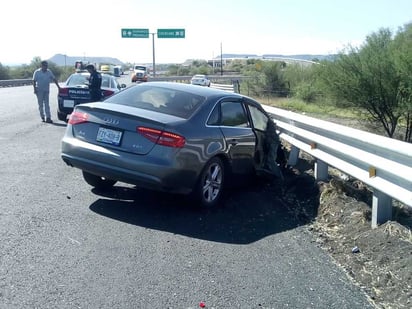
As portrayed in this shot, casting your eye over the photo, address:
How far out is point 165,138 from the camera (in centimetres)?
630

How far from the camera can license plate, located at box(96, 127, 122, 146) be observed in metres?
6.54

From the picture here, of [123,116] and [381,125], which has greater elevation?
[123,116]

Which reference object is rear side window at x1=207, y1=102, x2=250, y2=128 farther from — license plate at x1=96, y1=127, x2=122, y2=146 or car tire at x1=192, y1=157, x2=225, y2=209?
license plate at x1=96, y1=127, x2=122, y2=146

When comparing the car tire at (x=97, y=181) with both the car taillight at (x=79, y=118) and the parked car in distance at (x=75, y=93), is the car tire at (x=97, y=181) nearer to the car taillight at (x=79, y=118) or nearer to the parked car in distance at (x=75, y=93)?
the car taillight at (x=79, y=118)

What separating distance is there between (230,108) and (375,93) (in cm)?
950

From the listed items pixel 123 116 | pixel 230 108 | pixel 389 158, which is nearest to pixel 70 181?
pixel 123 116

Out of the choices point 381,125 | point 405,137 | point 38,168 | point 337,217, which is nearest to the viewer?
point 337,217

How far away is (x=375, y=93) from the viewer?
52.2ft

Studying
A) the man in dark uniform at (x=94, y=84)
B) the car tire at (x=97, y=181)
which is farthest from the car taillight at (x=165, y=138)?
the man in dark uniform at (x=94, y=84)

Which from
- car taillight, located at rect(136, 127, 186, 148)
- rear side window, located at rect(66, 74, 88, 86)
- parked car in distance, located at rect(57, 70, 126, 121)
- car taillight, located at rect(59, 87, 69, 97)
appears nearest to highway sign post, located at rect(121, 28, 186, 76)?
rear side window, located at rect(66, 74, 88, 86)

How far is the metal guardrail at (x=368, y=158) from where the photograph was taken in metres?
5.29

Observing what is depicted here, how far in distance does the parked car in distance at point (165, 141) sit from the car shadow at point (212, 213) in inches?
10.7

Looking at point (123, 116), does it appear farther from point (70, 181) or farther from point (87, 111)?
point (70, 181)

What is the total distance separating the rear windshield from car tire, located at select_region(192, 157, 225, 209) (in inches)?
29.4
